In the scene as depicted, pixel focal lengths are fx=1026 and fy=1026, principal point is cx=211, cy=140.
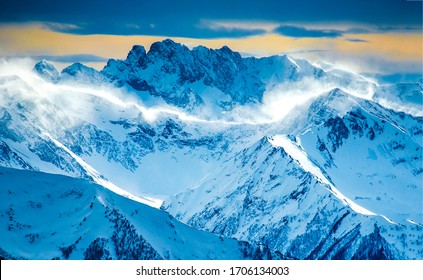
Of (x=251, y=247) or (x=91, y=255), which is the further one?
(x=251, y=247)

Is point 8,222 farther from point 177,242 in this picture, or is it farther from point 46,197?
point 177,242
